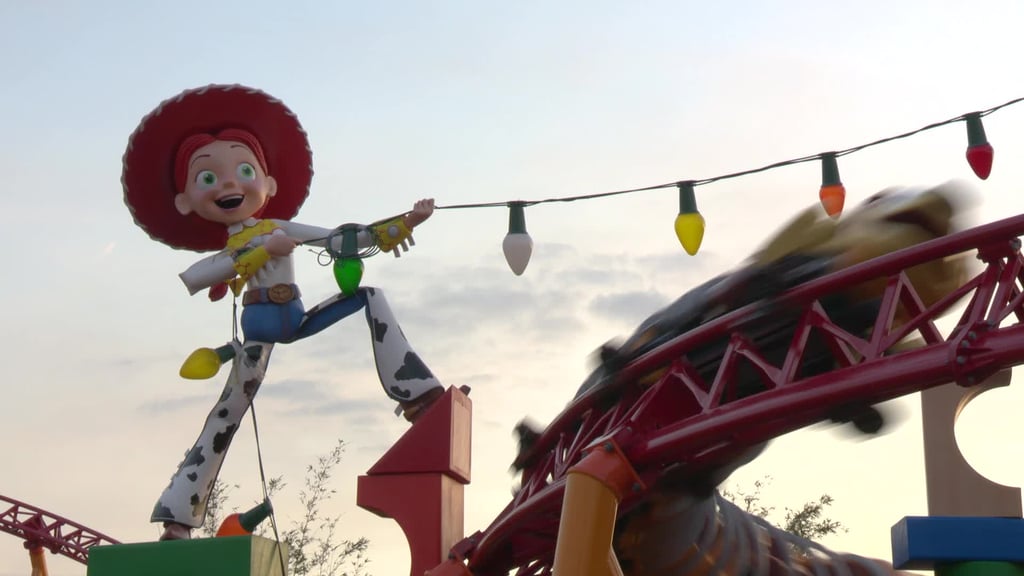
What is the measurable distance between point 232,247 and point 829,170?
181 inches

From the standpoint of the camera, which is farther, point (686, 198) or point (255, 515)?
point (255, 515)

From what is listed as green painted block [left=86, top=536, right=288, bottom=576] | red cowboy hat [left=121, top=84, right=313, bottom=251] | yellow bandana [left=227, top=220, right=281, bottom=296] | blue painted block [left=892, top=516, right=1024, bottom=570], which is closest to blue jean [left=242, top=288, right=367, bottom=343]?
yellow bandana [left=227, top=220, right=281, bottom=296]

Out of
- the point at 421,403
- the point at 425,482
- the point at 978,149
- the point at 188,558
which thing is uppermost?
the point at 978,149

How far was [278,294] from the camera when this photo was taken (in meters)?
11.3

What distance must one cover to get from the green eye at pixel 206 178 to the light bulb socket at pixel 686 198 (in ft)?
12.3

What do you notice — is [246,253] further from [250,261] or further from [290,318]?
[290,318]

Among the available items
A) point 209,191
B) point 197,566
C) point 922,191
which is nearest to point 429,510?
point 197,566

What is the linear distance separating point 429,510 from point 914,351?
4768mm

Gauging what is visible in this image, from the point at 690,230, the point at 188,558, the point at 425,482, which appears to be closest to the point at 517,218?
the point at 690,230

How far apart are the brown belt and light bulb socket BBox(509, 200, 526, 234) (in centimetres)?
202

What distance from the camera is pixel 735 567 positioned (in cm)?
1048

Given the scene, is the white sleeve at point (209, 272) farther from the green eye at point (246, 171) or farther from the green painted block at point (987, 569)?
the green painted block at point (987, 569)

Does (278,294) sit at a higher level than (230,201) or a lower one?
lower

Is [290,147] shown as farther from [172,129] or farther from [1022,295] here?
[1022,295]
